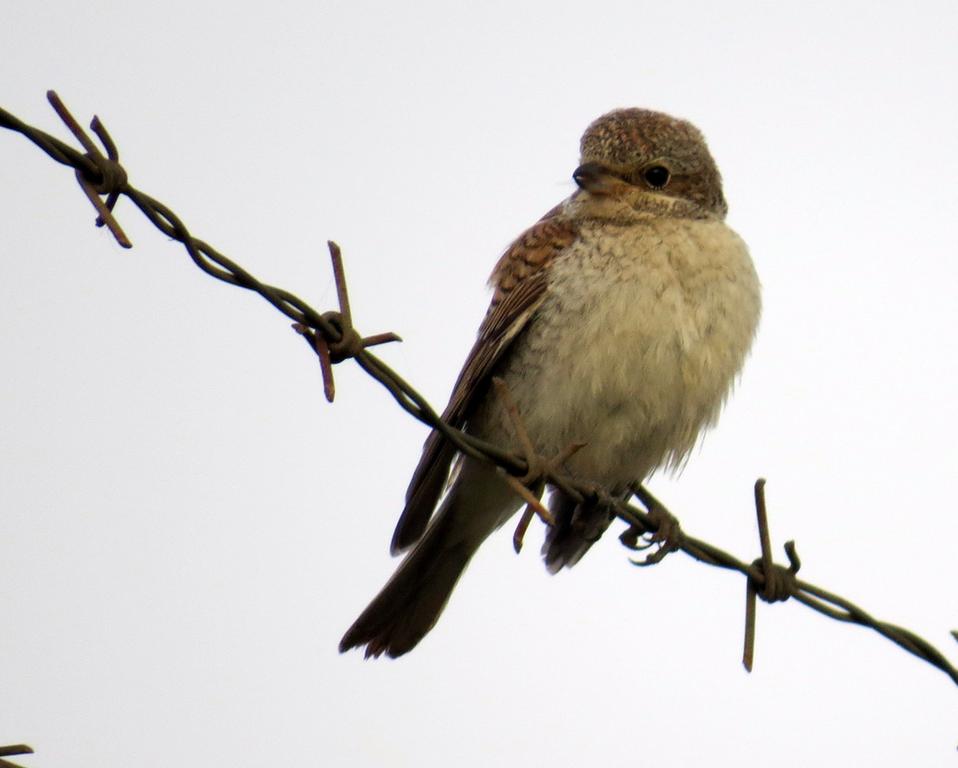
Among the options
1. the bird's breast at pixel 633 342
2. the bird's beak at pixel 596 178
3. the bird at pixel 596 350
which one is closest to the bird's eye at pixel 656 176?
the bird at pixel 596 350

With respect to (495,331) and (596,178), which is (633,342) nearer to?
(495,331)

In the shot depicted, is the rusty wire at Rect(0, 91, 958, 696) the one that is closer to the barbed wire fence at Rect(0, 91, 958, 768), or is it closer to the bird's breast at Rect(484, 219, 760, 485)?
the barbed wire fence at Rect(0, 91, 958, 768)

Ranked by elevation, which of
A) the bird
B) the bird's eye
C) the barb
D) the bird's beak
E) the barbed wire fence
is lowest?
the barb

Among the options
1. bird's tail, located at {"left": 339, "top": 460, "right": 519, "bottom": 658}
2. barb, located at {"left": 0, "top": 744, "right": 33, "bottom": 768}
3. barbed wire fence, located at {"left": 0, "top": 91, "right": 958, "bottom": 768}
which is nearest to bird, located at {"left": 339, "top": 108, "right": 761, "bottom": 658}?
bird's tail, located at {"left": 339, "top": 460, "right": 519, "bottom": 658}

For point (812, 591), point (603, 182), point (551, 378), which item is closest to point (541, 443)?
point (551, 378)

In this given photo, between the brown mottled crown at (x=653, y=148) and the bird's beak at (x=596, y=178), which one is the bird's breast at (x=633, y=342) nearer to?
the bird's beak at (x=596, y=178)

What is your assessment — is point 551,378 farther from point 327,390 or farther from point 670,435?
point 327,390

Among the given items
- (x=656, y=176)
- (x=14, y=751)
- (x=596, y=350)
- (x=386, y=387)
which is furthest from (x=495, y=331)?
(x=14, y=751)
